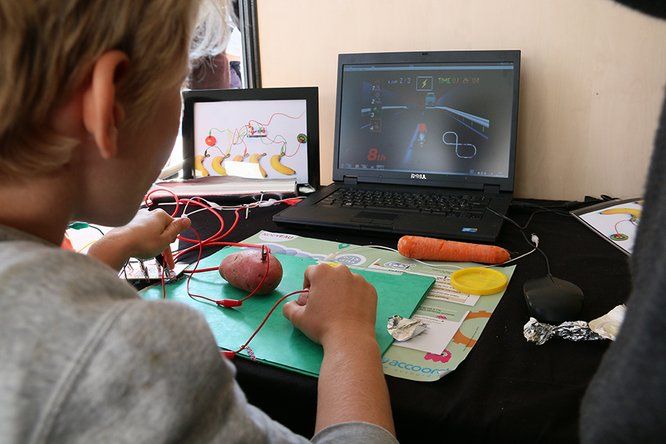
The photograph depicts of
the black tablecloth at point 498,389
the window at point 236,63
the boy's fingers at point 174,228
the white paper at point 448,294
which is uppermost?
the window at point 236,63

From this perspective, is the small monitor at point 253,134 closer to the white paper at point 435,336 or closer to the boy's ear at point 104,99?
the white paper at point 435,336

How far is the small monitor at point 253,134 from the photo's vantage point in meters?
1.35

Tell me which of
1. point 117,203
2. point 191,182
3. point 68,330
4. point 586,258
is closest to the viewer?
point 68,330

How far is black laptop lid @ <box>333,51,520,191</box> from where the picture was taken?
46.9 inches

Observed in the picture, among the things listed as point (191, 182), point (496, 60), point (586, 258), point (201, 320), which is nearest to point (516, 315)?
point (586, 258)

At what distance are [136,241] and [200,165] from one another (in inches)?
23.5

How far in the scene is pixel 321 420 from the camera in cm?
59

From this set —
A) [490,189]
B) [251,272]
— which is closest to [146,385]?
[251,272]

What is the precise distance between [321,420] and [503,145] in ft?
2.59

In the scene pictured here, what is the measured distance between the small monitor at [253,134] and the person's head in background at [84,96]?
2.81 feet

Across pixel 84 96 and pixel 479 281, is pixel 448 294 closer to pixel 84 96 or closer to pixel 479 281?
pixel 479 281

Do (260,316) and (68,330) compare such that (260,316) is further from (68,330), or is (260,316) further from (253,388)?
(68,330)

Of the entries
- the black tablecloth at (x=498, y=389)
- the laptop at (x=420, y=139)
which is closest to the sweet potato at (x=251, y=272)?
the black tablecloth at (x=498, y=389)

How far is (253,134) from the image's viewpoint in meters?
1.38
